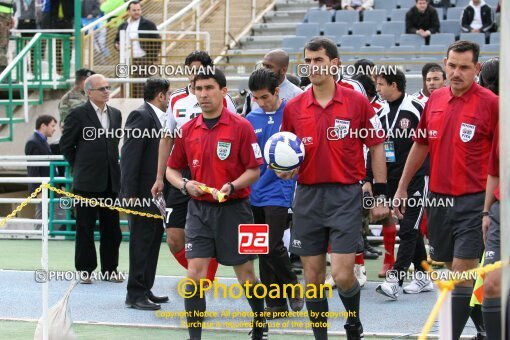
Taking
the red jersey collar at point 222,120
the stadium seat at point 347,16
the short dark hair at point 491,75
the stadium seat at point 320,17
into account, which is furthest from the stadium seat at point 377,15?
the red jersey collar at point 222,120

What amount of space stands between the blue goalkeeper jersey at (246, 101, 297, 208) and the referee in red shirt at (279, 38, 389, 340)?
1.35 meters

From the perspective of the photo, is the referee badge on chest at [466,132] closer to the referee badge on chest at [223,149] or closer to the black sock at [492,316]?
the black sock at [492,316]

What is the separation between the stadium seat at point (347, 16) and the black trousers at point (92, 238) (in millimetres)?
9422

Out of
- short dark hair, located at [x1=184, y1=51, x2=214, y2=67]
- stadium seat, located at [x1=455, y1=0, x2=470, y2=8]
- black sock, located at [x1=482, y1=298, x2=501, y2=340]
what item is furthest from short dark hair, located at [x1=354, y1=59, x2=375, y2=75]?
stadium seat, located at [x1=455, y1=0, x2=470, y2=8]

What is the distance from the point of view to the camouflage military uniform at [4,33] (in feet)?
52.5

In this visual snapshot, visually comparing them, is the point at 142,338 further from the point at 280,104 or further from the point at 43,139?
the point at 43,139

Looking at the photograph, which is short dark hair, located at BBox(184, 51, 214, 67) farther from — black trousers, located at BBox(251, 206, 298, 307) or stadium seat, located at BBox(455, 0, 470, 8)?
stadium seat, located at BBox(455, 0, 470, 8)

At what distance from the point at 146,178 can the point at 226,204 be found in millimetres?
2131

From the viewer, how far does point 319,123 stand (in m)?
7.16

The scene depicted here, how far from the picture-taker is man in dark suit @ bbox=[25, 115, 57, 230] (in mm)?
15383

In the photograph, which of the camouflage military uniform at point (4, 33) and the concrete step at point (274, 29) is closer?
the camouflage military uniform at point (4, 33)

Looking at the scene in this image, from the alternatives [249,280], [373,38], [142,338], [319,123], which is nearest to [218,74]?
[319,123]

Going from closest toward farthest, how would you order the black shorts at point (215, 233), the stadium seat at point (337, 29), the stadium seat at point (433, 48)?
1. the black shorts at point (215, 233)
2. the stadium seat at point (433, 48)
3. the stadium seat at point (337, 29)

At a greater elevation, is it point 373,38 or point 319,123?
point 373,38
